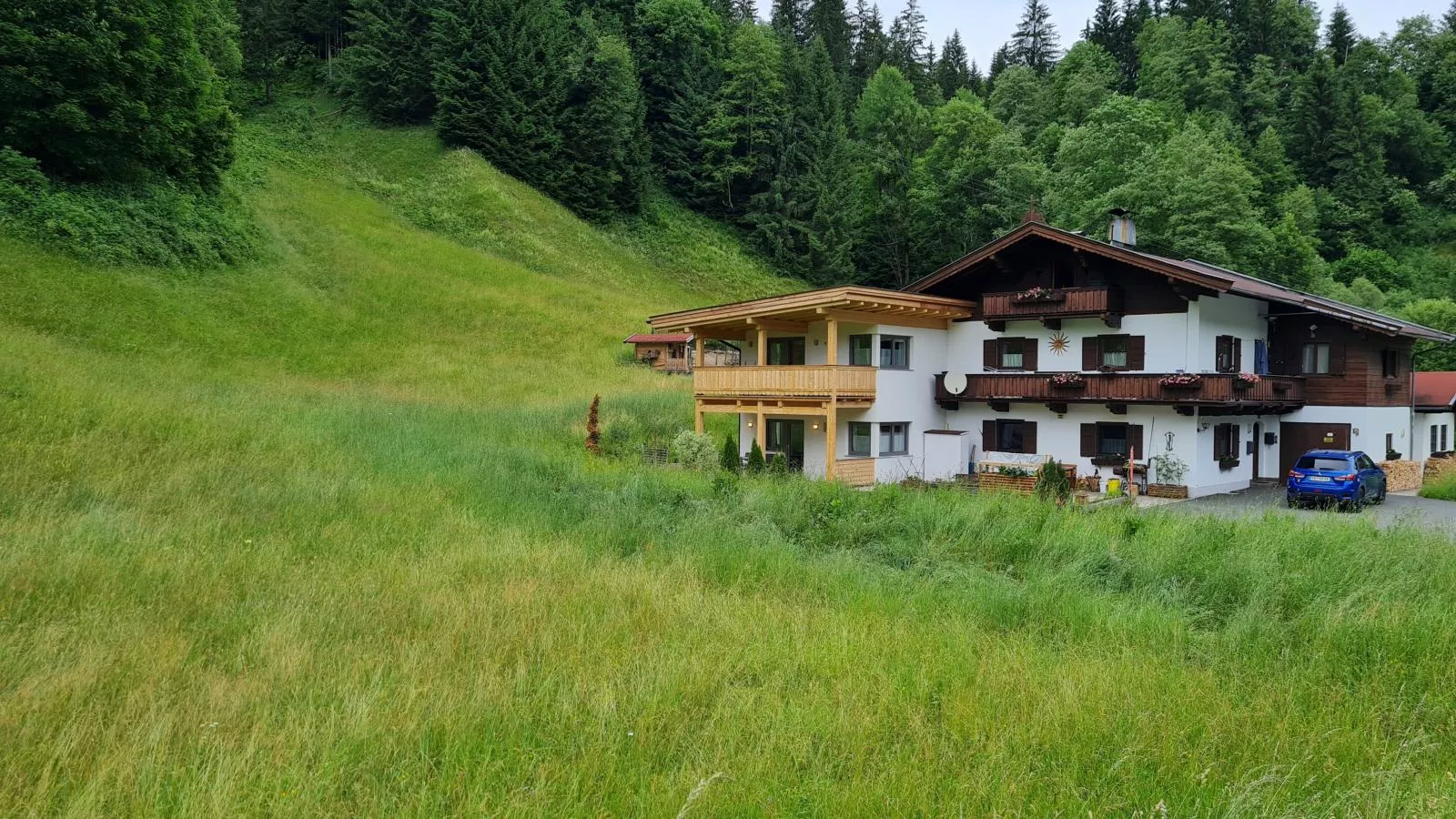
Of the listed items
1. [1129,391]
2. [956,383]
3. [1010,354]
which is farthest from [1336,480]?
[956,383]

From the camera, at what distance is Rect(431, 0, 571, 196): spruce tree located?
5841 centimetres

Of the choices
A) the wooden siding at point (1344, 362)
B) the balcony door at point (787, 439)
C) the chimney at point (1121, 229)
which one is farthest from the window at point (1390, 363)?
the balcony door at point (787, 439)

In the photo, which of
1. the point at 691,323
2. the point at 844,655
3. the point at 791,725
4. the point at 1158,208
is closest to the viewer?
the point at 791,725

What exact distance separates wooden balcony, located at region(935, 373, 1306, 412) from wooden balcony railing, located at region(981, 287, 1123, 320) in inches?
72.2

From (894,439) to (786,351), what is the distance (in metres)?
5.03

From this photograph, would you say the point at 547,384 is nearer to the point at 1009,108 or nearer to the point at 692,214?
the point at 692,214

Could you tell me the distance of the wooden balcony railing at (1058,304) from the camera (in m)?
22.2

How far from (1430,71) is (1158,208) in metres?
53.4

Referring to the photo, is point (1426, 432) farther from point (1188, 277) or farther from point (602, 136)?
point (602, 136)

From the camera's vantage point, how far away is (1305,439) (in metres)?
24.7

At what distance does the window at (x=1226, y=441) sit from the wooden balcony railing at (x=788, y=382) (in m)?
10.3

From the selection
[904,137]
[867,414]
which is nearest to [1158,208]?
[867,414]

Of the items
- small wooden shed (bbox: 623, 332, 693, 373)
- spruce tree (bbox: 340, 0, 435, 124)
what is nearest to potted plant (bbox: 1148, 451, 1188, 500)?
Answer: small wooden shed (bbox: 623, 332, 693, 373)

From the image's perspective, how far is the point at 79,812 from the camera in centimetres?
380
